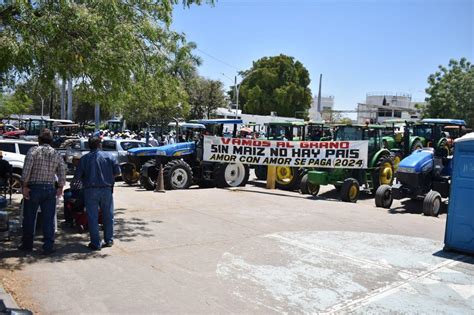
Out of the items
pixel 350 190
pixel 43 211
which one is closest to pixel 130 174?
pixel 350 190

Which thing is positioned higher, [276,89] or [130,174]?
[276,89]

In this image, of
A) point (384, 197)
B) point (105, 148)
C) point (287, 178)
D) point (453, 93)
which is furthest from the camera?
point (453, 93)

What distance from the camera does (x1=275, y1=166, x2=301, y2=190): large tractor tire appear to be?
16.1 metres

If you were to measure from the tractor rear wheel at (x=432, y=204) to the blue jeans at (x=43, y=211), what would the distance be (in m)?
8.80

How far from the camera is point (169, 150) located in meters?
15.2

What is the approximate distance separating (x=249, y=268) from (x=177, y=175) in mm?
8485

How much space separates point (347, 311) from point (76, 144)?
49.2 ft

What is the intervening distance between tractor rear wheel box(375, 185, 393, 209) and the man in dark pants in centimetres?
811

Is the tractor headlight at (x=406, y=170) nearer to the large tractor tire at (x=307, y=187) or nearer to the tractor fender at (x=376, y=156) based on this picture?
the tractor fender at (x=376, y=156)

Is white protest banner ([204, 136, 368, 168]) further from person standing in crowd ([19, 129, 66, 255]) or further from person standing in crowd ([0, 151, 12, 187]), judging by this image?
person standing in crowd ([19, 129, 66, 255])

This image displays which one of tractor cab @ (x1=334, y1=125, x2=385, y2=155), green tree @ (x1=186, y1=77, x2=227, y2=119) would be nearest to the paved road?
tractor cab @ (x1=334, y1=125, x2=385, y2=155)

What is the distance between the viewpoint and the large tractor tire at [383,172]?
48.8 ft

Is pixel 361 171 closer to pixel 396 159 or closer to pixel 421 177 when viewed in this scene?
pixel 396 159

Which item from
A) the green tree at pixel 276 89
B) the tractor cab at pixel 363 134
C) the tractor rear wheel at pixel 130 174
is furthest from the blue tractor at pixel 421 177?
the green tree at pixel 276 89
